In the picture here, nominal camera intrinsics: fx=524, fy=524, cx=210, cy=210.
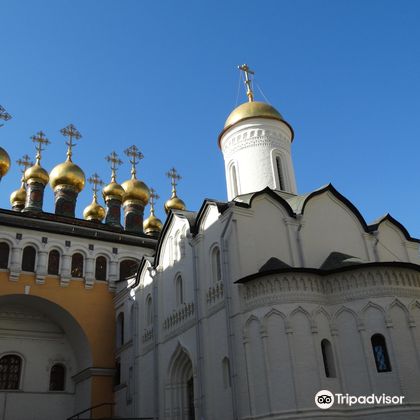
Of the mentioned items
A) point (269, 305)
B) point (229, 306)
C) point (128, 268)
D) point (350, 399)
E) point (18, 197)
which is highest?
point (18, 197)

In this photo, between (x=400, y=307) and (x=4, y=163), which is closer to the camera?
(x=400, y=307)

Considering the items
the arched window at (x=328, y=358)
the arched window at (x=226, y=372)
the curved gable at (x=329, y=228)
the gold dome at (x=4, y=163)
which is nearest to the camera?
the arched window at (x=328, y=358)

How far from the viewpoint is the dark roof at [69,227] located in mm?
20869

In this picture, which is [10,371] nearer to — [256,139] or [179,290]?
[179,290]

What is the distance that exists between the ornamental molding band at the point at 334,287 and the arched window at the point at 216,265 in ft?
5.31

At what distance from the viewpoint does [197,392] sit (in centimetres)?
1408

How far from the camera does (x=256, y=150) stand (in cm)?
1845

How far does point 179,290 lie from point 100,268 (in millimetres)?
5849

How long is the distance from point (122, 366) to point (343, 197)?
Answer: 10.2 m

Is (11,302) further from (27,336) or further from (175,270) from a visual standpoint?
(175,270)

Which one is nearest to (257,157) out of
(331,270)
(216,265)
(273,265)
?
(216,265)

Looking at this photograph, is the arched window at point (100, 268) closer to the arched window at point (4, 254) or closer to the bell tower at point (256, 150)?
the arched window at point (4, 254)

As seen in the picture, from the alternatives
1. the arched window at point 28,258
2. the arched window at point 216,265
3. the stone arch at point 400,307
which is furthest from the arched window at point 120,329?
the stone arch at point 400,307

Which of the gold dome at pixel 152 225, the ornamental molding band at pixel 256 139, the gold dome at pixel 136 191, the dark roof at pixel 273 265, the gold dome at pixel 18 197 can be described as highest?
the gold dome at pixel 18 197
